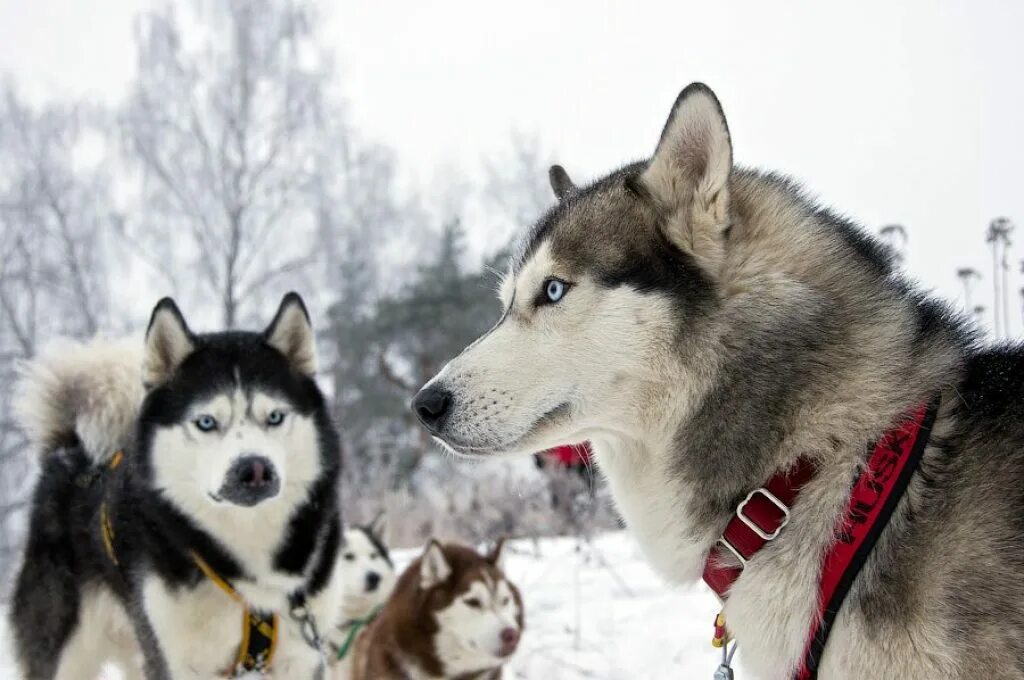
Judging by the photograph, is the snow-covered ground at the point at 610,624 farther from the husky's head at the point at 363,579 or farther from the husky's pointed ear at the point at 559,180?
the husky's pointed ear at the point at 559,180

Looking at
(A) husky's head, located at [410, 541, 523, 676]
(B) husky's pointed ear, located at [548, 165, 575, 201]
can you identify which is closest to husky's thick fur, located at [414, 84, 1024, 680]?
(B) husky's pointed ear, located at [548, 165, 575, 201]

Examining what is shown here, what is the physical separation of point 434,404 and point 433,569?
313 centimetres

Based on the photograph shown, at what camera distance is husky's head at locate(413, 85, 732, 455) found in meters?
1.86

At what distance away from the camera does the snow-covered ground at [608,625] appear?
16.0 feet

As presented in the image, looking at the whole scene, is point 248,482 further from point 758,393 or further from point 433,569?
point 758,393

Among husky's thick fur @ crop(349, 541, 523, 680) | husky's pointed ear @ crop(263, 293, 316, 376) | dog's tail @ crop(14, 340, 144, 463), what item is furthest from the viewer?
husky's thick fur @ crop(349, 541, 523, 680)

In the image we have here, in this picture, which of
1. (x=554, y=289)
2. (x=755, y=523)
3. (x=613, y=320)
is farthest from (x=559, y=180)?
(x=755, y=523)

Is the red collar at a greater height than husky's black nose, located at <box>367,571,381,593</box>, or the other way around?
the red collar

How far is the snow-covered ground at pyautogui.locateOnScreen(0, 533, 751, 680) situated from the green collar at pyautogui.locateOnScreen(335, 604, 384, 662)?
3.27 ft

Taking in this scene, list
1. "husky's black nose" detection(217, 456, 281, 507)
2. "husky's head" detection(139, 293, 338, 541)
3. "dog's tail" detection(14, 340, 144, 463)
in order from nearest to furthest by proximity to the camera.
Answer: "husky's black nose" detection(217, 456, 281, 507) → "husky's head" detection(139, 293, 338, 541) → "dog's tail" detection(14, 340, 144, 463)

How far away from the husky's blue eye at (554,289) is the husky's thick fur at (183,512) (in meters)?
1.82

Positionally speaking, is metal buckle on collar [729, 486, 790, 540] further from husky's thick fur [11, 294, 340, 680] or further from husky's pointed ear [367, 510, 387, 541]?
husky's pointed ear [367, 510, 387, 541]

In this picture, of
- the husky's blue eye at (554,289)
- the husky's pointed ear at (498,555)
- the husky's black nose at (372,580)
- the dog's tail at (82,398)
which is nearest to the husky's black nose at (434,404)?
the husky's blue eye at (554,289)

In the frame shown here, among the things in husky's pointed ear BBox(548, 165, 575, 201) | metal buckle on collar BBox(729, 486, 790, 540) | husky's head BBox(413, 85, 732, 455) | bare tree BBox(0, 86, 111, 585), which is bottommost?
bare tree BBox(0, 86, 111, 585)
